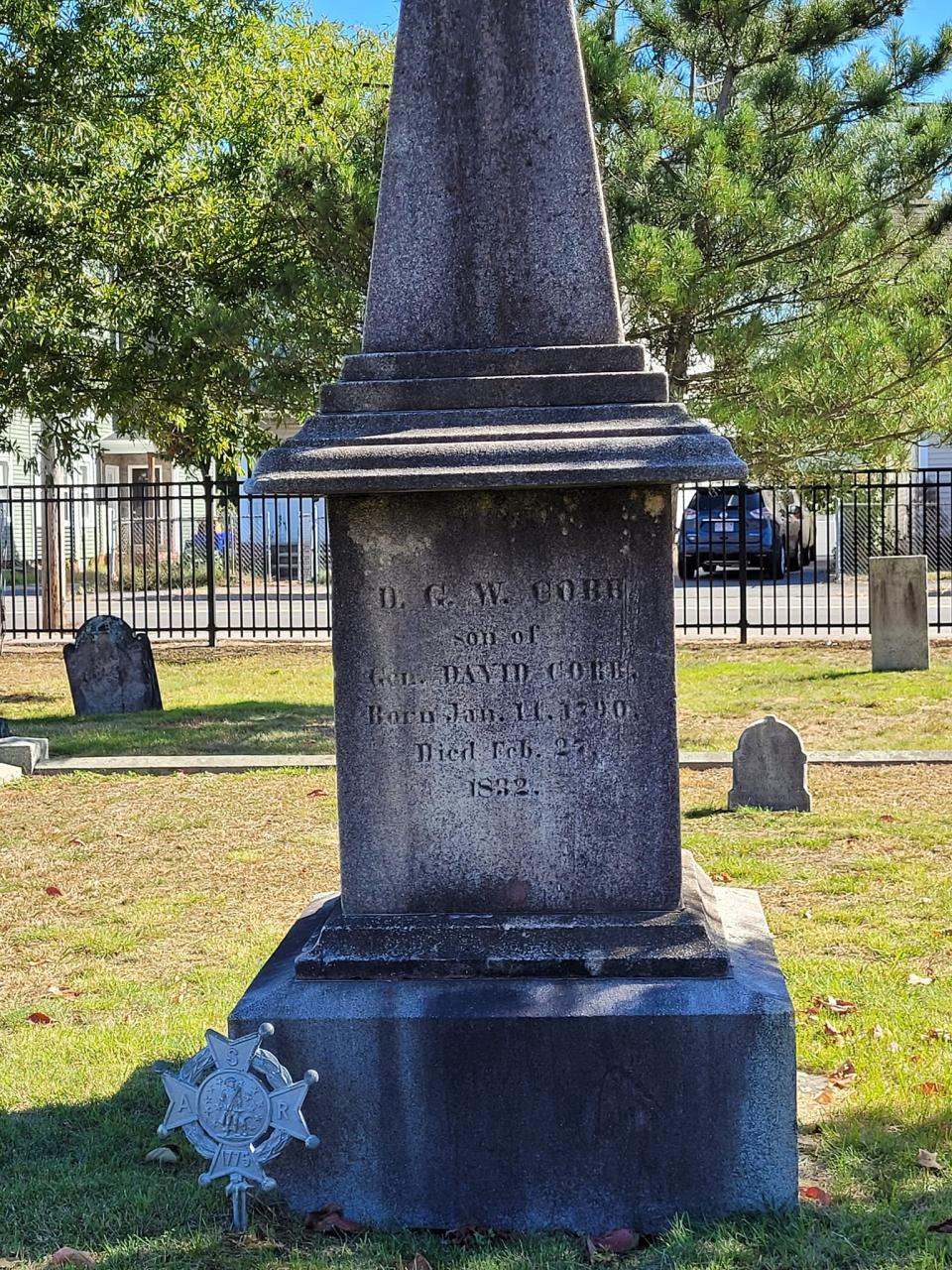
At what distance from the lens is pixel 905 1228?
3803mm

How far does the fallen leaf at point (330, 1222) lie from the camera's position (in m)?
3.93

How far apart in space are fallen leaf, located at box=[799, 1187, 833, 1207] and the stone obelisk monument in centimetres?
14

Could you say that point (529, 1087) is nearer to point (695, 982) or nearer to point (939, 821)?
point (695, 982)

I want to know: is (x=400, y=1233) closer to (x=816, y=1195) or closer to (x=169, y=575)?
(x=816, y=1195)

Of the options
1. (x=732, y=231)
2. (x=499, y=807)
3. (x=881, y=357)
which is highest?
(x=732, y=231)

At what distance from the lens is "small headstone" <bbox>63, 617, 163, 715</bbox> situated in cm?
1396

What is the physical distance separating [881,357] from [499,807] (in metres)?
10.9

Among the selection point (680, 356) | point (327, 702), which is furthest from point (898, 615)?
point (327, 702)

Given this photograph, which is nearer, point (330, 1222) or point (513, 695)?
point (330, 1222)

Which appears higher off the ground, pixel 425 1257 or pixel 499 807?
pixel 499 807

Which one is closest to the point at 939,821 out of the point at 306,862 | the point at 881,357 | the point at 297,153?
the point at 306,862

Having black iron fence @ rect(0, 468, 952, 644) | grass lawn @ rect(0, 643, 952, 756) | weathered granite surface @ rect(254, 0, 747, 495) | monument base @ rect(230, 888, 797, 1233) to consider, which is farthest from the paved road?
monument base @ rect(230, 888, 797, 1233)

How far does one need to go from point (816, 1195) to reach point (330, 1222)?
1.25 meters

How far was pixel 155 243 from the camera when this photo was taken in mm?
14133
